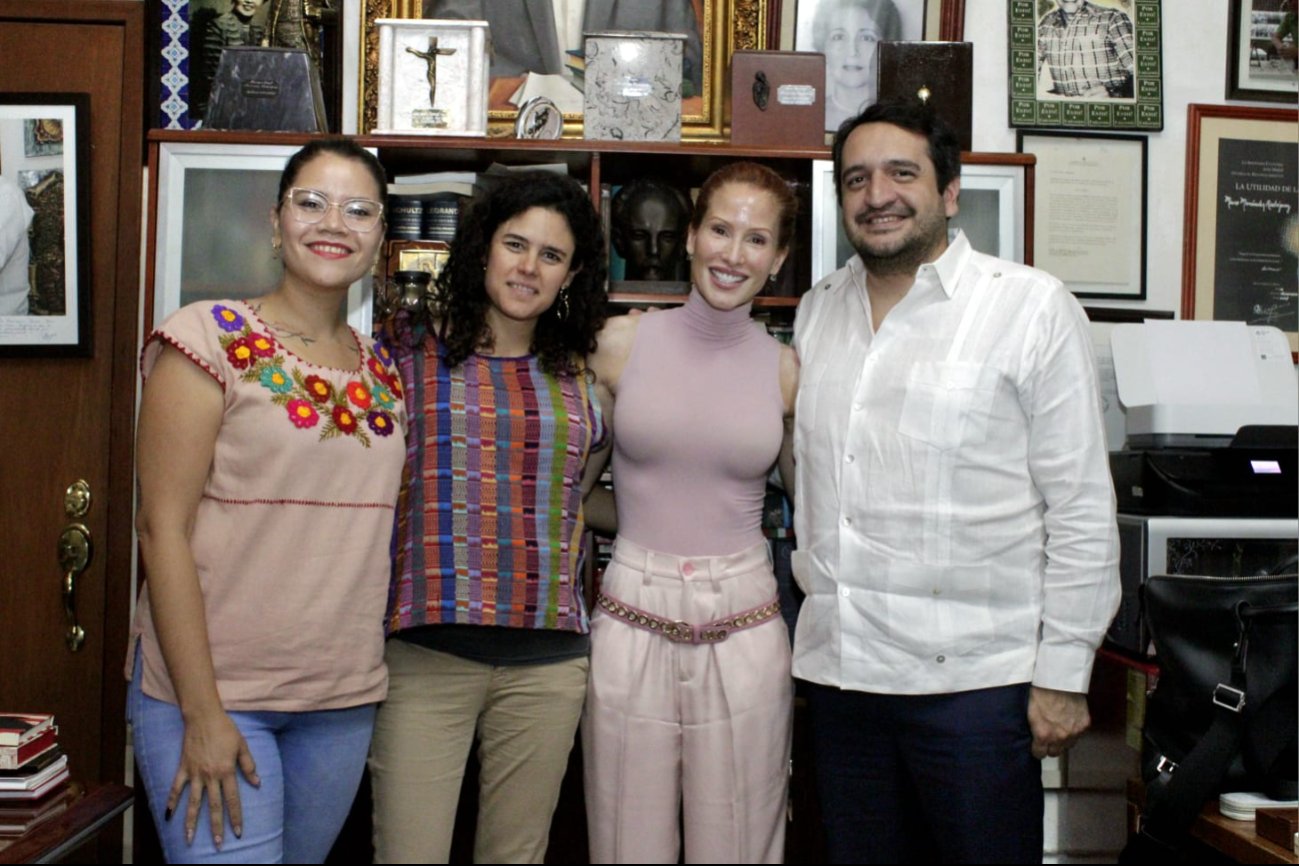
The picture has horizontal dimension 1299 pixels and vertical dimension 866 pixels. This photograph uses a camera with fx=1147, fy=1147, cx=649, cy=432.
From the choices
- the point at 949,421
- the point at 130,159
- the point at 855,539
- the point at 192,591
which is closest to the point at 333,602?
the point at 192,591

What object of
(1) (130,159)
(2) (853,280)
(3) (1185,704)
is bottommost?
(3) (1185,704)

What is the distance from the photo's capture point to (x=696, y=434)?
1804 millimetres

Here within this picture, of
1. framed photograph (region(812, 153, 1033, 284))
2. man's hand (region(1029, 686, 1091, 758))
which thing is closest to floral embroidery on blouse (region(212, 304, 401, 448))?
man's hand (region(1029, 686, 1091, 758))

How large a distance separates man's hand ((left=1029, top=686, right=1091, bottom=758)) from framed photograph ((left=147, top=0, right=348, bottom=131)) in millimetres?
2068

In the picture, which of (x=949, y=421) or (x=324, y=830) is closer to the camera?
(x=324, y=830)

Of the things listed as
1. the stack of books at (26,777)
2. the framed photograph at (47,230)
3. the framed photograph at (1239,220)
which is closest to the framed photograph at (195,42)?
the framed photograph at (47,230)

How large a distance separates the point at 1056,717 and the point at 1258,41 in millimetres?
2126

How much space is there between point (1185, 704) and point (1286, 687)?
145 millimetres

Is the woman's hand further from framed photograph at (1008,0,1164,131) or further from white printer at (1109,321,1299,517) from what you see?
framed photograph at (1008,0,1164,131)

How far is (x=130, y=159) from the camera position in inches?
104

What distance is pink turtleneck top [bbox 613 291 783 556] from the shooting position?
1.80 metres

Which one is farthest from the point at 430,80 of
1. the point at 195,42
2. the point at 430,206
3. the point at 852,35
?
the point at 852,35

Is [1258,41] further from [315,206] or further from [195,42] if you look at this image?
[195,42]

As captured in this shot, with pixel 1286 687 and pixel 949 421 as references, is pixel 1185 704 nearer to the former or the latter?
pixel 1286 687
